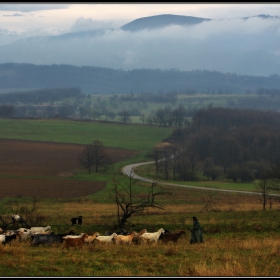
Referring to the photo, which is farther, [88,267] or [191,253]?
[191,253]

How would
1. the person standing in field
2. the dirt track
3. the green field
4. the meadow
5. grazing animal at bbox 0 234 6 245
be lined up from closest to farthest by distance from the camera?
the meadow → grazing animal at bbox 0 234 6 245 → the person standing in field → the dirt track → the green field

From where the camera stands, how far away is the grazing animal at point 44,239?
22.1 m

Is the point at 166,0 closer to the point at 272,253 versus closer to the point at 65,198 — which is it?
the point at 272,253

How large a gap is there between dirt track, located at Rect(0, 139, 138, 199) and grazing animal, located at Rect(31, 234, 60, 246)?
43473 mm

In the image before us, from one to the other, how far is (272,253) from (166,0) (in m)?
Answer: 9.91

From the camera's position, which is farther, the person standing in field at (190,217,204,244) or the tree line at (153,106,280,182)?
the tree line at (153,106,280,182)

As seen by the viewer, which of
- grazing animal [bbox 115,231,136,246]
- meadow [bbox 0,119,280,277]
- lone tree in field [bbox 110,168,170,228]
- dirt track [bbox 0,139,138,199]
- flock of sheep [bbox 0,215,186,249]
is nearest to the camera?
meadow [bbox 0,119,280,277]

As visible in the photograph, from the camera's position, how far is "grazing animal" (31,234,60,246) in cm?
2211

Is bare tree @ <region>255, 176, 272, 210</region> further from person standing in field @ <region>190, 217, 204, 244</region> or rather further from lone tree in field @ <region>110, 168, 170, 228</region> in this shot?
person standing in field @ <region>190, 217, 204, 244</region>

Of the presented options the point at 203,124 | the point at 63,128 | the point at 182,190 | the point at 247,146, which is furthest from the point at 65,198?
the point at 203,124

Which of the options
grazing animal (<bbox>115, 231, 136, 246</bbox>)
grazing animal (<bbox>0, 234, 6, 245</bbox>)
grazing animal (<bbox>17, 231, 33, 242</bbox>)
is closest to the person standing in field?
grazing animal (<bbox>115, 231, 136, 246</bbox>)

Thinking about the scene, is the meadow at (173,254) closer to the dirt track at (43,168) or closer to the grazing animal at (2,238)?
the grazing animal at (2,238)

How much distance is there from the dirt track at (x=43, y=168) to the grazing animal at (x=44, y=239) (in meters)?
43.5

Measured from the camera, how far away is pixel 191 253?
759 inches
